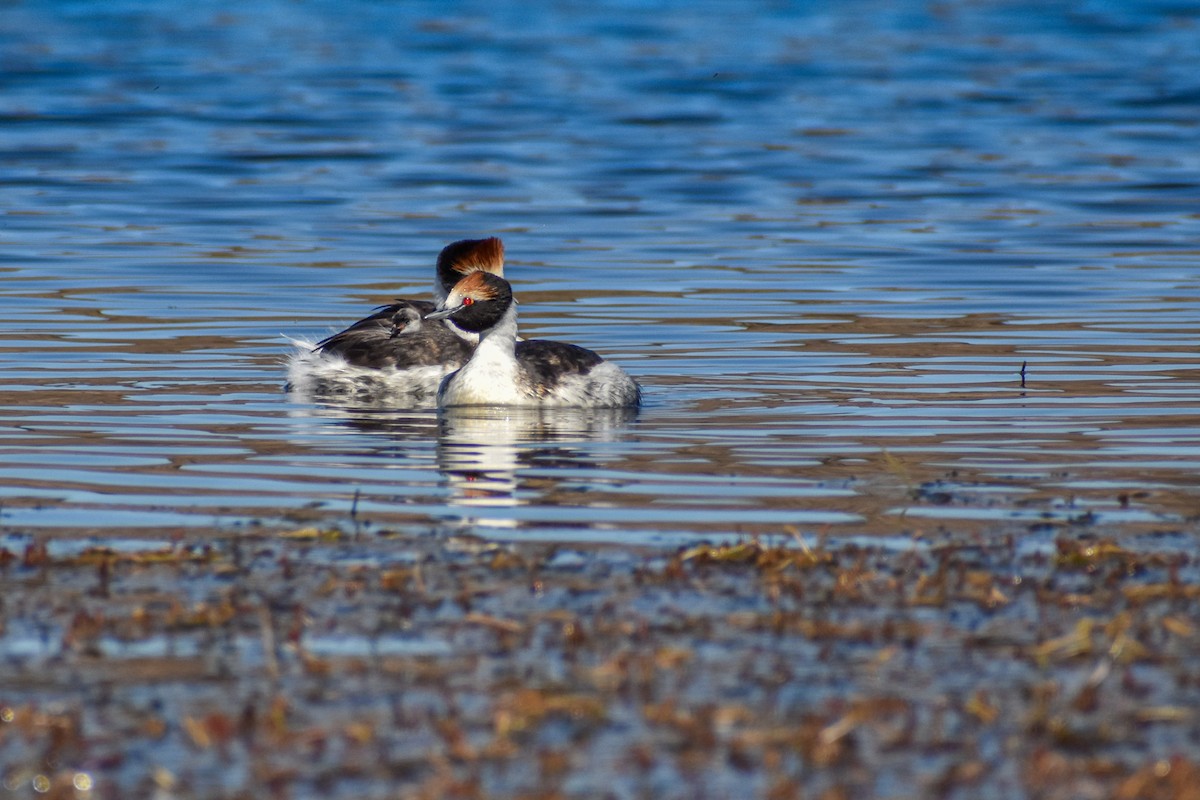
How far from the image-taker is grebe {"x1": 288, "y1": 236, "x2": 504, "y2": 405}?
41.7ft

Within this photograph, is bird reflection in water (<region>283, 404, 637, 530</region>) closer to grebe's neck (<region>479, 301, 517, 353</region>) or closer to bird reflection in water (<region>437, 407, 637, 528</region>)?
bird reflection in water (<region>437, 407, 637, 528</region>)

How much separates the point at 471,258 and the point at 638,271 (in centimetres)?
604

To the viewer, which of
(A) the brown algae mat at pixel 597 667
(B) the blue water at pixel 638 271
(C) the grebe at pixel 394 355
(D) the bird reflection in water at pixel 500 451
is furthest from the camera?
(C) the grebe at pixel 394 355

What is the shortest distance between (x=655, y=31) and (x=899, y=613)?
47.6m

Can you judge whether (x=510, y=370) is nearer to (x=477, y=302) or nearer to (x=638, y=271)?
(x=477, y=302)

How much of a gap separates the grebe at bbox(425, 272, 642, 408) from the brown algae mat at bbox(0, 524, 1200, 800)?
170 inches

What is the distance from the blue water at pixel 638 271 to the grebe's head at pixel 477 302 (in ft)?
2.24

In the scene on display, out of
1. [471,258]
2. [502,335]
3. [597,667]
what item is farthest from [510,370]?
[597,667]

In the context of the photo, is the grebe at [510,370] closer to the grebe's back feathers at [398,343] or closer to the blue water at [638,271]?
the blue water at [638,271]

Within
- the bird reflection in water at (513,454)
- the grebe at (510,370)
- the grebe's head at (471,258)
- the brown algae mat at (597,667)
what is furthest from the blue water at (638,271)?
the grebe's head at (471,258)

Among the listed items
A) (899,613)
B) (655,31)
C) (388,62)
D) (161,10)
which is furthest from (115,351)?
(161,10)

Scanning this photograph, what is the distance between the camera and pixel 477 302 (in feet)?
39.9

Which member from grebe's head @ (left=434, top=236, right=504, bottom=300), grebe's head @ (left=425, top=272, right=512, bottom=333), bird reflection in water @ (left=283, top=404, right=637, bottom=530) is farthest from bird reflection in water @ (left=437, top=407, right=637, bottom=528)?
grebe's head @ (left=434, top=236, right=504, bottom=300)

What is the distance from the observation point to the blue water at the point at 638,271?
9.01 m
